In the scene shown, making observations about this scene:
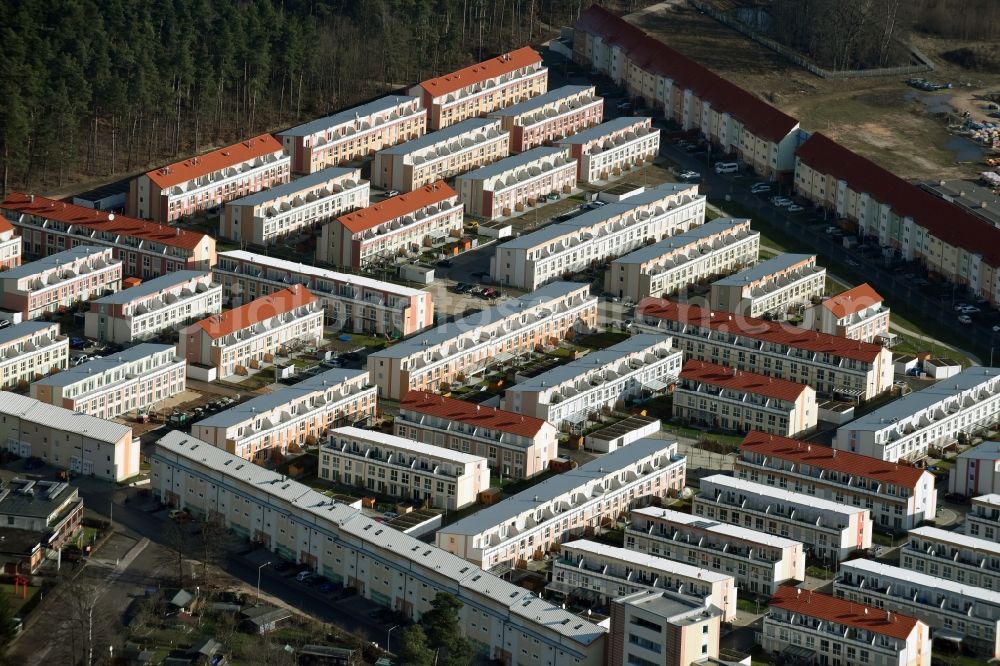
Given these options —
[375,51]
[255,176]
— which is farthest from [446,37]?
[255,176]

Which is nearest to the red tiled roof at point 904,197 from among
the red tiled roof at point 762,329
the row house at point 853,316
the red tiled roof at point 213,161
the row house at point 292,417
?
the row house at point 853,316

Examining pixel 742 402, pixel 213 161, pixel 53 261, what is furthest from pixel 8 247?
pixel 742 402

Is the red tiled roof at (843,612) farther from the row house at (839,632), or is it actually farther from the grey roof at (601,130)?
the grey roof at (601,130)

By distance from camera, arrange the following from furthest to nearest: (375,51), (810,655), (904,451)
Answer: (375,51) < (904,451) < (810,655)

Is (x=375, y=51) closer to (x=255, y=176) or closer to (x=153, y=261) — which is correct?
(x=255, y=176)

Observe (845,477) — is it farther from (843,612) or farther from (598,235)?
(598,235)

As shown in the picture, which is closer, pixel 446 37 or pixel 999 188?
pixel 999 188
